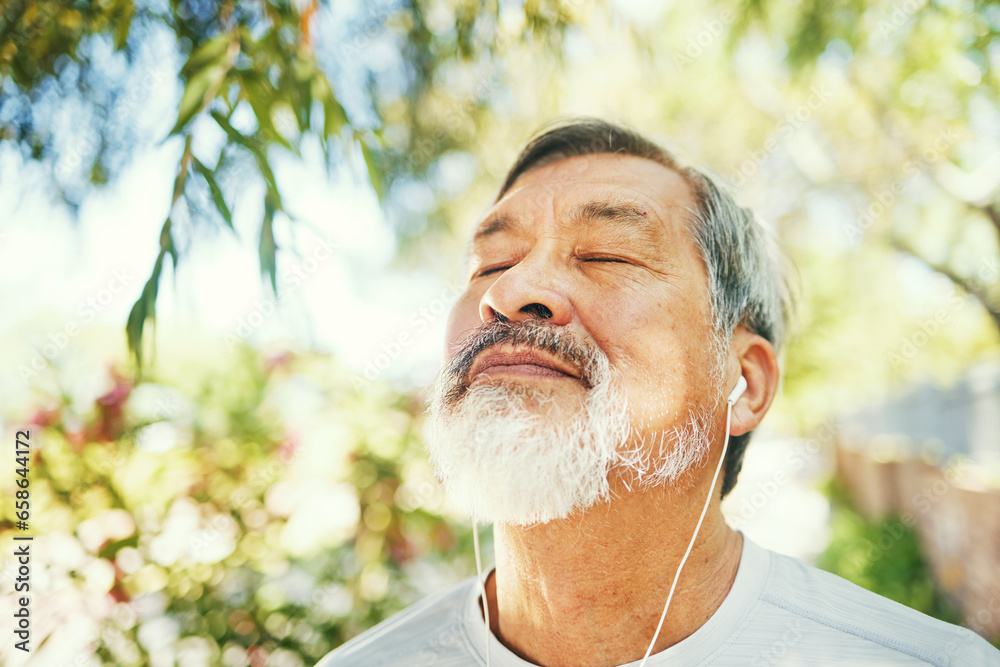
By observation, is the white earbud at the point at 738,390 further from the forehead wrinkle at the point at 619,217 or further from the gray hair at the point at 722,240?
the forehead wrinkle at the point at 619,217

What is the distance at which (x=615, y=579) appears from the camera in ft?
4.52

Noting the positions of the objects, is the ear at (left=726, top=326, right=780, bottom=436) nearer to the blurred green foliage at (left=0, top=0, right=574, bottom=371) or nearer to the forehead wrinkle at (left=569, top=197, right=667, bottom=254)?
the forehead wrinkle at (left=569, top=197, right=667, bottom=254)

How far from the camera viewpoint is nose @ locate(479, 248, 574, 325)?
136 centimetres

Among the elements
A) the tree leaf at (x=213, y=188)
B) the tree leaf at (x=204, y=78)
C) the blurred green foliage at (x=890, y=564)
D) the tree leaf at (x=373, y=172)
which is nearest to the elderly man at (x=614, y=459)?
the tree leaf at (x=373, y=172)

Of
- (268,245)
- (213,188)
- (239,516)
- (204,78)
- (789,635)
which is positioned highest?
(204,78)

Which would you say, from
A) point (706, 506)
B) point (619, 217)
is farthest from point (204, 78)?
point (706, 506)

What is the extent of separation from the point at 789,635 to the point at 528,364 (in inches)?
34.0

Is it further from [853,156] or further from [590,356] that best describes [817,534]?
[590,356]

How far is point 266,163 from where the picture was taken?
1.45m

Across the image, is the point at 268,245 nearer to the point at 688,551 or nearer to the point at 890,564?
the point at 688,551

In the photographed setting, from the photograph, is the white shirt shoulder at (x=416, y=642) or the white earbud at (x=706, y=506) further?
the white shirt shoulder at (x=416, y=642)

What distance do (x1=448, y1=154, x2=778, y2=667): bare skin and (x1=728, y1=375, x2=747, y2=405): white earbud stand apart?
2 cm

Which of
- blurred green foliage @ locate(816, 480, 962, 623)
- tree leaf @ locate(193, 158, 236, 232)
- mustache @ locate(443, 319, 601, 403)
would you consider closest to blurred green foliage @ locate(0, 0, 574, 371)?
tree leaf @ locate(193, 158, 236, 232)

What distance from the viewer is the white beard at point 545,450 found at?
1.25 m
